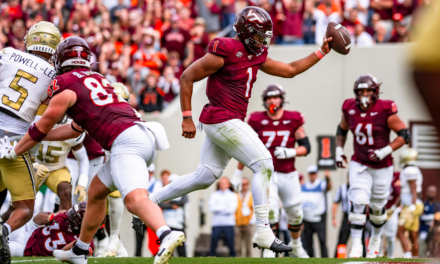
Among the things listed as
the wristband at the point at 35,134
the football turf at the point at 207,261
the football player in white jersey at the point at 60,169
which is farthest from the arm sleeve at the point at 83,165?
the wristband at the point at 35,134

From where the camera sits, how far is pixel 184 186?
5.23 m

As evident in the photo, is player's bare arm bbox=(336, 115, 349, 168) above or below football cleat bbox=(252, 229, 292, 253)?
above

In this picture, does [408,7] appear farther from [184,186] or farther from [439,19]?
[439,19]

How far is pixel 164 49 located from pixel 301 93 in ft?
11.1

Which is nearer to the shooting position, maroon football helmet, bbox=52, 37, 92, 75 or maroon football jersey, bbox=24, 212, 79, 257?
maroon football helmet, bbox=52, 37, 92, 75

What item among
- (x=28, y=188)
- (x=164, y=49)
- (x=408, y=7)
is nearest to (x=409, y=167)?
(x=408, y=7)

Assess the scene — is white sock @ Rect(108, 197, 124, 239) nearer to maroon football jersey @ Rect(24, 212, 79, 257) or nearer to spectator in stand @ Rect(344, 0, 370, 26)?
maroon football jersey @ Rect(24, 212, 79, 257)

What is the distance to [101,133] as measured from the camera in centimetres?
428

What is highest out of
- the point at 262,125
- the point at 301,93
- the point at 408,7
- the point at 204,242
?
the point at 408,7

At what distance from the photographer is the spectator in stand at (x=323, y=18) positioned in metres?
12.5

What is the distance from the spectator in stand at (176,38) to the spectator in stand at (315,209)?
4512 mm

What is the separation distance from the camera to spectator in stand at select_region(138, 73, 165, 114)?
12.3 metres

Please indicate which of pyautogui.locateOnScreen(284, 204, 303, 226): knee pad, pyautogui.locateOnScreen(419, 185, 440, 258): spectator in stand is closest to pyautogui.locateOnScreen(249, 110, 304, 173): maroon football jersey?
pyautogui.locateOnScreen(284, 204, 303, 226): knee pad

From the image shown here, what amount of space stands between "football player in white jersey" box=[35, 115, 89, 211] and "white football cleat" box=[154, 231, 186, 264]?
11.0ft
